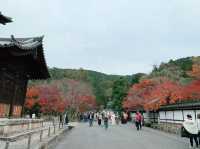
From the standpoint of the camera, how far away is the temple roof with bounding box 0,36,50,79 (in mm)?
16817

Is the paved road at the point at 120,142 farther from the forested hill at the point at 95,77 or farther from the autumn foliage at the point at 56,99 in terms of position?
the forested hill at the point at 95,77

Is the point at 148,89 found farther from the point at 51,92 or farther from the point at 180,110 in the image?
the point at 51,92

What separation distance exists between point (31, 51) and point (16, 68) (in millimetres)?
2298

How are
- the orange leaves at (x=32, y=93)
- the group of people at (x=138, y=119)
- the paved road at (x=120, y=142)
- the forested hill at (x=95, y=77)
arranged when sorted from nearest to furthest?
1. the paved road at (x=120, y=142)
2. the group of people at (x=138, y=119)
3. the orange leaves at (x=32, y=93)
4. the forested hill at (x=95, y=77)

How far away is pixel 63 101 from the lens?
183 feet

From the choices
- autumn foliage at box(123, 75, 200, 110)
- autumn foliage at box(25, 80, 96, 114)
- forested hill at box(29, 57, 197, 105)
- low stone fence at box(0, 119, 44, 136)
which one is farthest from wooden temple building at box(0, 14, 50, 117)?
autumn foliage at box(25, 80, 96, 114)

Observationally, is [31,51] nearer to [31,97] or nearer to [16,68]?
[16,68]

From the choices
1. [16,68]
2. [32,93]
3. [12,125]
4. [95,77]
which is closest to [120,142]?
Result: [12,125]

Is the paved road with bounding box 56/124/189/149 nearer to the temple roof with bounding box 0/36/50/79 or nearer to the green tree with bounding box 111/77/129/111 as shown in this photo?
the temple roof with bounding box 0/36/50/79

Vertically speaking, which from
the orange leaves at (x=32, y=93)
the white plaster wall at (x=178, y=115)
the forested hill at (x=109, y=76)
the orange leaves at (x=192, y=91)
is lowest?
the white plaster wall at (x=178, y=115)

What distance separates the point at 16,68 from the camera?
20.1 meters

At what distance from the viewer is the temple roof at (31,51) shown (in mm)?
16817

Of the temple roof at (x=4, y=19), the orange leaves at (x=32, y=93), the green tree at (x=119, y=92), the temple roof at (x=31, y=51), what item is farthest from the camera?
the green tree at (x=119, y=92)

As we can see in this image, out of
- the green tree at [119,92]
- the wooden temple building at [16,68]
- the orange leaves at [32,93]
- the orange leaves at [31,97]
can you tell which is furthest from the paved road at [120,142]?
the green tree at [119,92]
